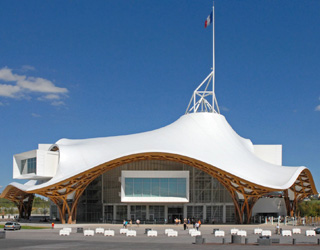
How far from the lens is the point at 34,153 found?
66750 mm

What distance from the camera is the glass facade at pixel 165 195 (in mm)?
69438

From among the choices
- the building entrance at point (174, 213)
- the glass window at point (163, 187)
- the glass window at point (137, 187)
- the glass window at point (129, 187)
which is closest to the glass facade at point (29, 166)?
the glass window at point (129, 187)

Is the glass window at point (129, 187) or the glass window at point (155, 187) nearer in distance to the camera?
the glass window at point (129, 187)

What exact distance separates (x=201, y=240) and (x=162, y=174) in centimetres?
3495

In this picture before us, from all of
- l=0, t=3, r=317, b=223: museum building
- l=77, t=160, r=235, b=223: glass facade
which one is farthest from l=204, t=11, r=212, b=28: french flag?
l=77, t=160, r=235, b=223: glass facade

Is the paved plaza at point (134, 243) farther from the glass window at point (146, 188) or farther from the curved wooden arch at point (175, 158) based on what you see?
the glass window at point (146, 188)

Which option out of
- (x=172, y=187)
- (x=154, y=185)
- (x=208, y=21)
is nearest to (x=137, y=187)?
(x=154, y=185)

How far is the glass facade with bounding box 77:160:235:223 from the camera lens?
69.4 meters

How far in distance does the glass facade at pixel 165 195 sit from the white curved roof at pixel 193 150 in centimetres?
715

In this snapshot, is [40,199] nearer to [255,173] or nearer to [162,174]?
[162,174]

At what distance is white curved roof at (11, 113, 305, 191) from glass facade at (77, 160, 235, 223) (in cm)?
715

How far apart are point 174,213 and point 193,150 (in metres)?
14.9

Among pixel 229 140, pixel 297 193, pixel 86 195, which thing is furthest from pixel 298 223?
pixel 86 195

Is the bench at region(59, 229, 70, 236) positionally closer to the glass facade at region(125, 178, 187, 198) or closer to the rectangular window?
the rectangular window
